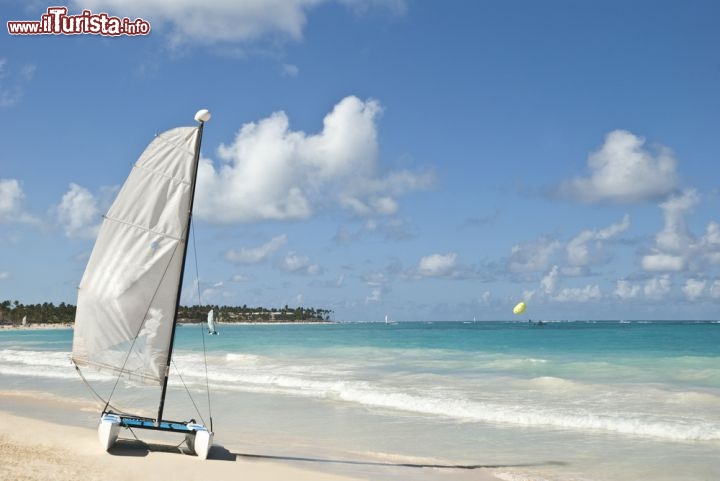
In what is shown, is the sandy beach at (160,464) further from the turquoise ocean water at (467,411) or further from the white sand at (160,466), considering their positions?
the turquoise ocean water at (467,411)

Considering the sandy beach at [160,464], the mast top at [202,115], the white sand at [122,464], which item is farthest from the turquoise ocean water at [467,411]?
the mast top at [202,115]

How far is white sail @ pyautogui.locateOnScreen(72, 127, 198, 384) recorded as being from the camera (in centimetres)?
1120

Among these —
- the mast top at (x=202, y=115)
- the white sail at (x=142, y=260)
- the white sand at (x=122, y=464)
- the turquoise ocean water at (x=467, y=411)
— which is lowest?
the turquoise ocean water at (x=467, y=411)

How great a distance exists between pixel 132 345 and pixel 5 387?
14297mm

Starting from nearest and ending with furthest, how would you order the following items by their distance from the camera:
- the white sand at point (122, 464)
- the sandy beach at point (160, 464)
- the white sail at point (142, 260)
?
the white sand at point (122, 464), the sandy beach at point (160, 464), the white sail at point (142, 260)

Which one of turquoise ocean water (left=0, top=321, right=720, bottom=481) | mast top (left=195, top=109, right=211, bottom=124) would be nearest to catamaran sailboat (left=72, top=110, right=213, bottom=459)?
mast top (left=195, top=109, right=211, bottom=124)

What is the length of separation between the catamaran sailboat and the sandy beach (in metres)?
0.61

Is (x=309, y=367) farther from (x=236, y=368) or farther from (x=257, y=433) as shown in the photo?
(x=257, y=433)

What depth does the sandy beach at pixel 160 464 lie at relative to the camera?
9.61 meters

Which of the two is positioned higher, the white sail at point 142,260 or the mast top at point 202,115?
A: the mast top at point 202,115

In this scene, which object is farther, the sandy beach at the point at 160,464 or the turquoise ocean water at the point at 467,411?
the turquoise ocean water at the point at 467,411

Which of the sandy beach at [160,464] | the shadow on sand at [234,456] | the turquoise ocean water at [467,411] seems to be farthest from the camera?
the turquoise ocean water at [467,411]

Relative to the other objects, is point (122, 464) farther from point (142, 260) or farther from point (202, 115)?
point (202, 115)

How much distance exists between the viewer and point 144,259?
11.2 m
